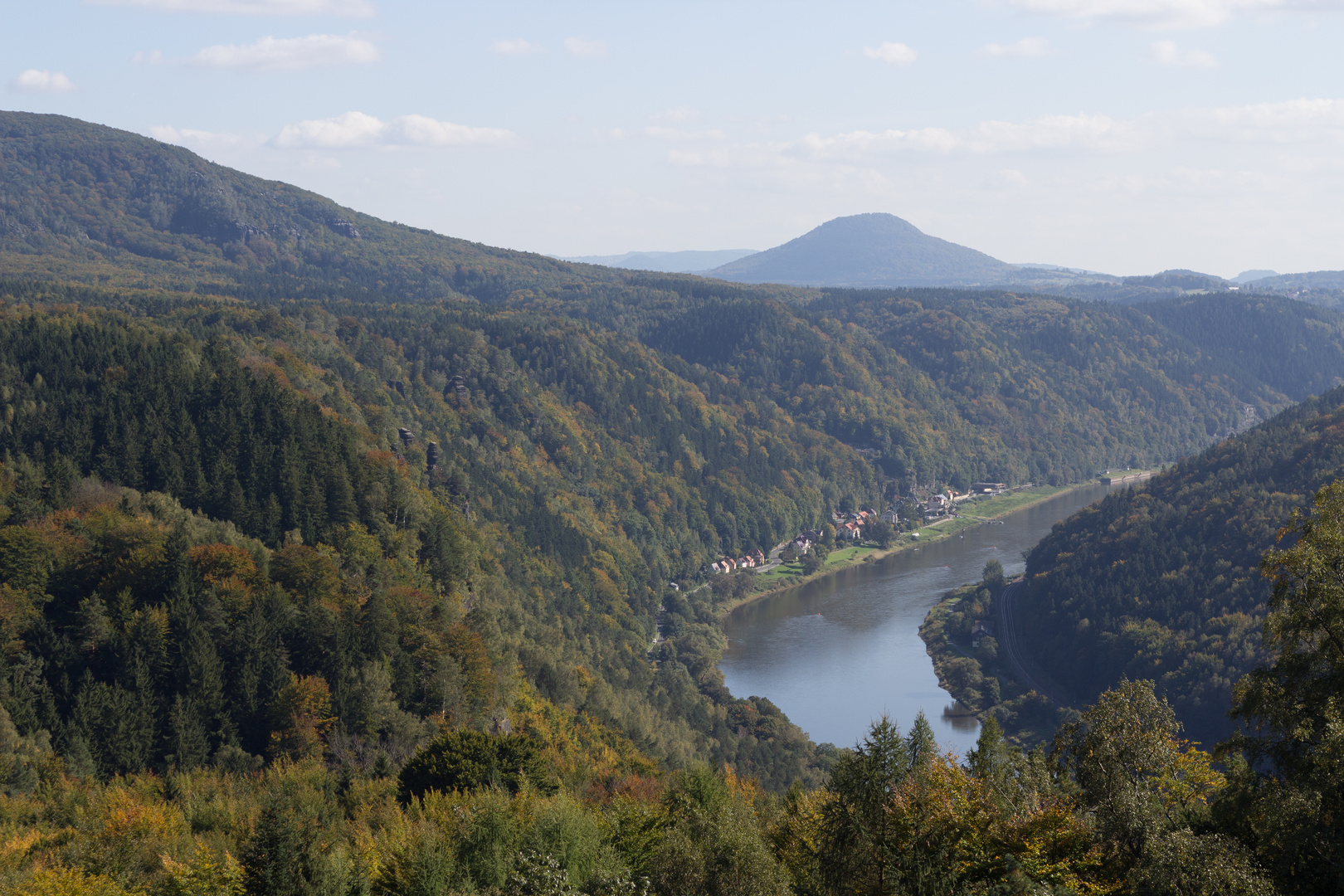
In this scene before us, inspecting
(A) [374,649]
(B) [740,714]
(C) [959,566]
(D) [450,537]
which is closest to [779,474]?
(C) [959,566]

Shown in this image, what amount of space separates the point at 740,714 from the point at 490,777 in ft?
157

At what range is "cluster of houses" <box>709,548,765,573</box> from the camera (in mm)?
141250

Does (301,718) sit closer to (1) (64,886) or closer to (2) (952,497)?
(1) (64,886)

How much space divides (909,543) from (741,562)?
30.0 meters

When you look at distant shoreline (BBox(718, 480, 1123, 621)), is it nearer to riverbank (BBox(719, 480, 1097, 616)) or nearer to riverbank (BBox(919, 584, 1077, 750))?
riverbank (BBox(719, 480, 1097, 616))

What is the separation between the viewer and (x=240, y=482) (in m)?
69.8

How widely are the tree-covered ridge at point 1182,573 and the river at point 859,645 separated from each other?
41.2 feet

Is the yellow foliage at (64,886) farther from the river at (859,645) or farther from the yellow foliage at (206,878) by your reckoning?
the river at (859,645)

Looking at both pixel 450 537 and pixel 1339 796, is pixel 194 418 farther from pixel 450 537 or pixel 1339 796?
pixel 1339 796

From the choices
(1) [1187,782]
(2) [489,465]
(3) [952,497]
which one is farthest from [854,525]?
(1) [1187,782]

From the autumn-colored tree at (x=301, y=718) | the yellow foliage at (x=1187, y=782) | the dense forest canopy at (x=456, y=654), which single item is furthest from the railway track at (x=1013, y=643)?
the yellow foliage at (x=1187, y=782)

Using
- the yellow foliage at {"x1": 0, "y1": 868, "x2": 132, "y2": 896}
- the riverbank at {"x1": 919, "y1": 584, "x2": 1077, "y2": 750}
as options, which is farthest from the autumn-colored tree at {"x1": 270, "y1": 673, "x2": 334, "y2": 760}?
the riverbank at {"x1": 919, "y1": 584, "x2": 1077, "y2": 750}

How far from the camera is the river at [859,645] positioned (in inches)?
3551

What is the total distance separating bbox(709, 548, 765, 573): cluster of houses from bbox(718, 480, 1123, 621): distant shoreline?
24.4 feet
